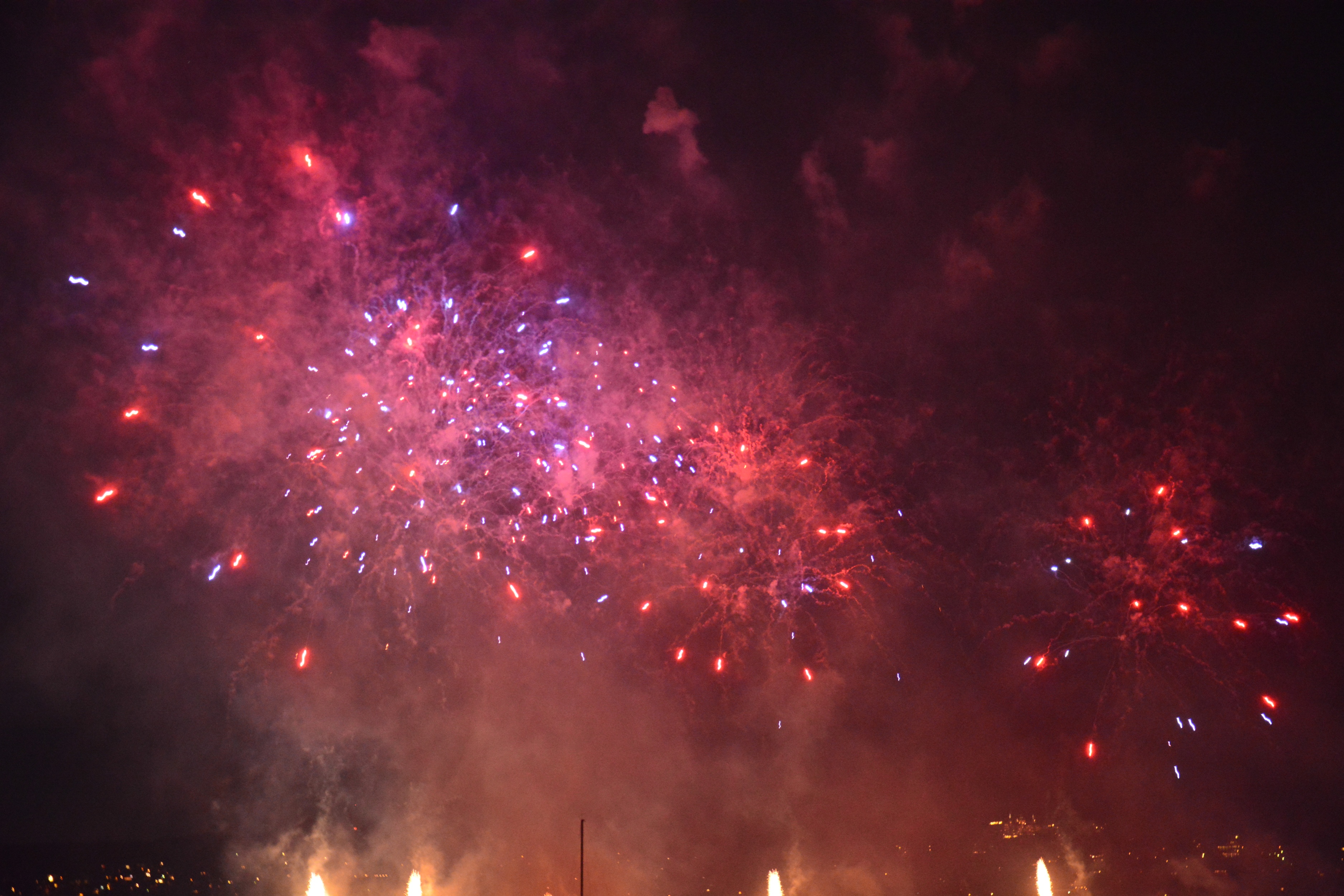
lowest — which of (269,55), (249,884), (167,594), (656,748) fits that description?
(249,884)

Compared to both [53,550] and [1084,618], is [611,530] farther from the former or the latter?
[53,550]

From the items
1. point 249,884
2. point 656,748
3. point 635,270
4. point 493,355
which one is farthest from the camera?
point 249,884

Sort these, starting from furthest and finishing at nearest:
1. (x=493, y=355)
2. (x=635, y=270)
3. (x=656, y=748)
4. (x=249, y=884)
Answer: (x=249, y=884)
(x=656, y=748)
(x=635, y=270)
(x=493, y=355)

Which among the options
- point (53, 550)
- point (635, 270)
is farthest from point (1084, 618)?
point (53, 550)

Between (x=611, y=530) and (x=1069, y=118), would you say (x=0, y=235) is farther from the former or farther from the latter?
(x=1069, y=118)

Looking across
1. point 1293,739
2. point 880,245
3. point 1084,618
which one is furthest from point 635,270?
point 1293,739

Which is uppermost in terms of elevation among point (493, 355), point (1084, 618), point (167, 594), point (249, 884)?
point (493, 355)

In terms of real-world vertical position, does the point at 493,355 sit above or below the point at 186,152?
below

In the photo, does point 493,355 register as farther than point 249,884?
No

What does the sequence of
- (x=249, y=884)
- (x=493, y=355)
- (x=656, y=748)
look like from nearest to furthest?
(x=493, y=355), (x=656, y=748), (x=249, y=884)
